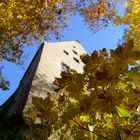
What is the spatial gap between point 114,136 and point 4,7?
7.91m

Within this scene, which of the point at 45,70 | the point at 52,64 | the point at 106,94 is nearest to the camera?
the point at 106,94

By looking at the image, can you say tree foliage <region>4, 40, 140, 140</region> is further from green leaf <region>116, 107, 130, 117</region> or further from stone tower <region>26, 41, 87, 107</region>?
stone tower <region>26, 41, 87, 107</region>

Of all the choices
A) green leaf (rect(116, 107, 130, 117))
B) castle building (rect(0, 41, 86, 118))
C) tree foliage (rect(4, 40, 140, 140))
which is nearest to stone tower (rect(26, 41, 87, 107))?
castle building (rect(0, 41, 86, 118))

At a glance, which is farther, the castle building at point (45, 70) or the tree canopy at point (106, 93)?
the castle building at point (45, 70)

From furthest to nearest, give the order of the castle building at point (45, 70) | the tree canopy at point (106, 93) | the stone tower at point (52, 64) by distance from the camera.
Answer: the stone tower at point (52, 64), the castle building at point (45, 70), the tree canopy at point (106, 93)

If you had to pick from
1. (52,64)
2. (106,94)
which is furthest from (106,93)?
(52,64)

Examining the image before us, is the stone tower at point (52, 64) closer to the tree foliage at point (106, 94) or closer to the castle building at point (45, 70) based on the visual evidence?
the castle building at point (45, 70)

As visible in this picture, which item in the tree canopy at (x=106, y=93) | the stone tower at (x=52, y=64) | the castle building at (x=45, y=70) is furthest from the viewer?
the stone tower at (x=52, y=64)

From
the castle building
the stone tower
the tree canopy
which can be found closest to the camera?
the tree canopy

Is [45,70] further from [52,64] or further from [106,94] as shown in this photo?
[106,94]

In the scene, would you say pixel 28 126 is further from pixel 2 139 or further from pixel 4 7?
pixel 4 7

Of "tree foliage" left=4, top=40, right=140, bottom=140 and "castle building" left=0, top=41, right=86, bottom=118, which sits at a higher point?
"castle building" left=0, top=41, right=86, bottom=118

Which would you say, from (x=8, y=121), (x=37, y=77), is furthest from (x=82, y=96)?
(x=37, y=77)

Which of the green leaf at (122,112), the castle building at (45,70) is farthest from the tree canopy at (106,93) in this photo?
the castle building at (45,70)
